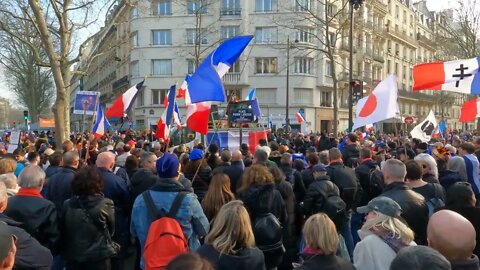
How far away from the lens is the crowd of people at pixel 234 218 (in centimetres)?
341

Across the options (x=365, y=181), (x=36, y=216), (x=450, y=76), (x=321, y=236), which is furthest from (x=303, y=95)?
(x=321, y=236)

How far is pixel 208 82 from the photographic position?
7.45 meters

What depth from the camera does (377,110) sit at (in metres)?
9.41

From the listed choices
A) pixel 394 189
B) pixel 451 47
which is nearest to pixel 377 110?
pixel 394 189

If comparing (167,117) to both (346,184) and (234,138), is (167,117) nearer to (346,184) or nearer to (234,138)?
(346,184)

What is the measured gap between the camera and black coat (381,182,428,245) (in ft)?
16.3

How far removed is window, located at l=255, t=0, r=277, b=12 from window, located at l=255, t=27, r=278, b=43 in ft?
5.63

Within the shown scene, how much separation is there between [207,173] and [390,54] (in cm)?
5740

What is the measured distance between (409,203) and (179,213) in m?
2.34

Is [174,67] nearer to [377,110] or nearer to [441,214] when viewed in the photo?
[377,110]

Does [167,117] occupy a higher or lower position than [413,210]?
higher

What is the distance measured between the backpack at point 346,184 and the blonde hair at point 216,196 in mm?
2387

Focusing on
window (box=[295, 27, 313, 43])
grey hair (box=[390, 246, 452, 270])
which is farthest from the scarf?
window (box=[295, 27, 313, 43])

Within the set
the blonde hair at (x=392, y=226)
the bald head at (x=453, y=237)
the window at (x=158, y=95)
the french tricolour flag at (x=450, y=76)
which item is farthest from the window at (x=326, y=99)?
the bald head at (x=453, y=237)
